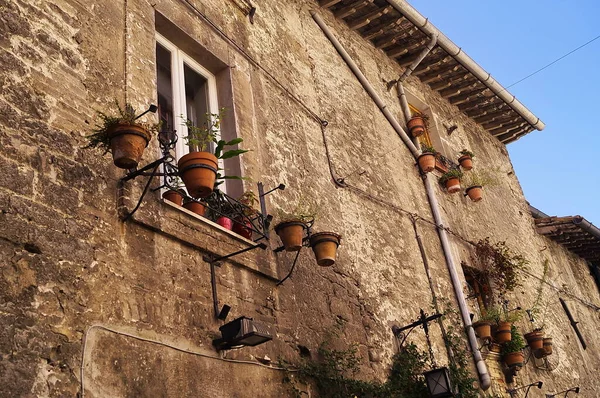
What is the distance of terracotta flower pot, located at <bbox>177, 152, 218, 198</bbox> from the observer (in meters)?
4.04

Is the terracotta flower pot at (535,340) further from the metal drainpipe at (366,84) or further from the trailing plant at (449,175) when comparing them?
the metal drainpipe at (366,84)

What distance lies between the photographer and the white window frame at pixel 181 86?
5266 millimetres

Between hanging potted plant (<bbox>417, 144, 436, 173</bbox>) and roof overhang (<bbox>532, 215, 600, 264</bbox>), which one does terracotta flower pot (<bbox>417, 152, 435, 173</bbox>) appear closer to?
hanging potted plant (<bbox>417, 144, 436, 173</bbox>)

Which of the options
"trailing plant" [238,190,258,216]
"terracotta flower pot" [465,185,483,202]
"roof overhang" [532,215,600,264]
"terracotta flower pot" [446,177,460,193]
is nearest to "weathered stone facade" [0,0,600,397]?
"trailing plant" [238,190,258,216]

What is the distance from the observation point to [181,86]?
18.0ft

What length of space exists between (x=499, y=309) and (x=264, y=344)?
490 centimetres

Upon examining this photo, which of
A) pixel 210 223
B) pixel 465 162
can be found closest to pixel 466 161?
pixel 465 162

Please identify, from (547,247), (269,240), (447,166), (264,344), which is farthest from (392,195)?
(547,247)

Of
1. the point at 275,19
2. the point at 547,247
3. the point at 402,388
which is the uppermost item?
the point at 275,19

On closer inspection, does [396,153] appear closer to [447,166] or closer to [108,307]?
[447,166]

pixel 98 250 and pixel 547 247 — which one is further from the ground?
pixel 547 247

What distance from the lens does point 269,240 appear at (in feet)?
17.4

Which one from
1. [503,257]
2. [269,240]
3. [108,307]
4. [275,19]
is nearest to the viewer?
[108,307]

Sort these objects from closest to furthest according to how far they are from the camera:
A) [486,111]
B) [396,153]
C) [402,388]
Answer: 1. [402,388]
2. [396,153]
3. [486,111]
